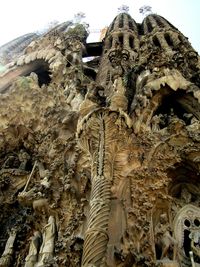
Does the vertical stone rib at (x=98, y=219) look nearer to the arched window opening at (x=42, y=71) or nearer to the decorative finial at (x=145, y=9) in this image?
the arched window opening at (x=42, y=71)

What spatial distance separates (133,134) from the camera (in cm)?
743

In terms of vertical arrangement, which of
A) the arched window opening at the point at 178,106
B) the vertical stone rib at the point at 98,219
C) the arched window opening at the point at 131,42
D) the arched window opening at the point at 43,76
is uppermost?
the arched window opening at the point at 131,42

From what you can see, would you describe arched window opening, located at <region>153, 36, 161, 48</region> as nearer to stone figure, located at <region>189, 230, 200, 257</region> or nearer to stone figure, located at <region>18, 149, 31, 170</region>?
stone figure, located at <region>18, 149, 31, 170</region>

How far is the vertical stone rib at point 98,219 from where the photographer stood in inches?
204

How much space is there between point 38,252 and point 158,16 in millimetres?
19143

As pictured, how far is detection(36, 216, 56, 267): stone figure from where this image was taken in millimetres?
6176

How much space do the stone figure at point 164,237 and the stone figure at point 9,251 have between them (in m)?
2.66

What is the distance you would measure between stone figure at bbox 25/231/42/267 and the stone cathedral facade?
0.05 feet

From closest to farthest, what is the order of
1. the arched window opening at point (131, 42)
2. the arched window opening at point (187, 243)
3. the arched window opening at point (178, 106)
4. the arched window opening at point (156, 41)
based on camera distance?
the arched window opening at point (187, 243), the arched window opening at point (178, 106), the arched window opening at point (156, 41), the arched window opening at point (131, 42)

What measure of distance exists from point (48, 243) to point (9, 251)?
1403 mm

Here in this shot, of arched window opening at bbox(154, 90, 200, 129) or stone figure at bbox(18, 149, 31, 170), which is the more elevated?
arched window opening at bbox(154, 90, 200, 129)

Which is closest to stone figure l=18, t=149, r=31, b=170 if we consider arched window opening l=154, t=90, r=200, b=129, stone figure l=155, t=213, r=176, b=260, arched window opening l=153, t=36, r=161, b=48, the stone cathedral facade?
the stone cathedral facade

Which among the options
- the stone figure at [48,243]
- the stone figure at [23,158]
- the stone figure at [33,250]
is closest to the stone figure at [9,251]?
the stone figure at [33,250]

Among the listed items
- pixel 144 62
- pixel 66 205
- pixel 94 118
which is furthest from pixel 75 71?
pixel 66 205
